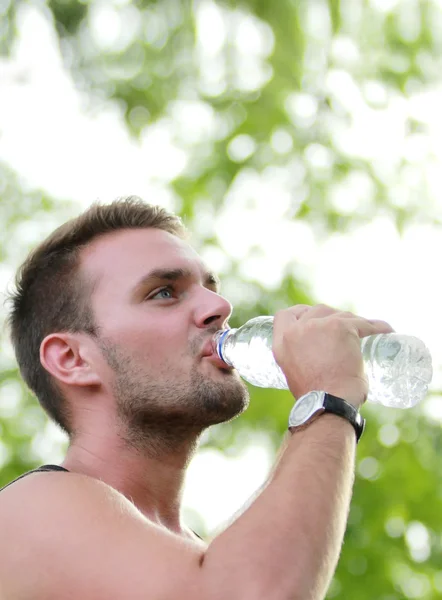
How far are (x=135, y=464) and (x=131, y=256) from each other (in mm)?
598

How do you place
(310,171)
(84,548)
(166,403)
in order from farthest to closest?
1. (310,171)
2. (166,403)
3. (84,548)

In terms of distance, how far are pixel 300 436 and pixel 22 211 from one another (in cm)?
563

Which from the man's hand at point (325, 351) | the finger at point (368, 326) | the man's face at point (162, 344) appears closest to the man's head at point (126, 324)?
the man's face at point (162, 344)

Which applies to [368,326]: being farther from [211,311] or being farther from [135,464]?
[135,464]

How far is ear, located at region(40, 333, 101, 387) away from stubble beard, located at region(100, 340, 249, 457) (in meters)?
0.08

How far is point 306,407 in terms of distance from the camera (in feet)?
6.46

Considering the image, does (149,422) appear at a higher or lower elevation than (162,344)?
lower

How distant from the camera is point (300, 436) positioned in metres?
1.96

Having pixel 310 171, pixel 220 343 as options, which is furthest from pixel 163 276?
pixel 310 171

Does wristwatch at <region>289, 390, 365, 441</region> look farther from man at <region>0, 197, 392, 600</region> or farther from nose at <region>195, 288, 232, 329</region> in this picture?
nose at <region>195, 288, 232, 329</region>

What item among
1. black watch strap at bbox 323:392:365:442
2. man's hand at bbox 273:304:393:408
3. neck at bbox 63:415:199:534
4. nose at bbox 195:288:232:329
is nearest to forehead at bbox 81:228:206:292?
nose at bbox 195:288:232:329

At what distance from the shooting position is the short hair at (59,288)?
2.68 m

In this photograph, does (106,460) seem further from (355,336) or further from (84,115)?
(84,115)

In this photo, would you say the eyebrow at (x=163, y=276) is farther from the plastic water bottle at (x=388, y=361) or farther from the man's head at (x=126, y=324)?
the plastic water bottle at (x=388, y=361)
